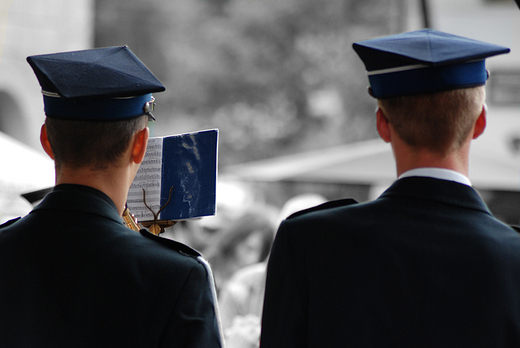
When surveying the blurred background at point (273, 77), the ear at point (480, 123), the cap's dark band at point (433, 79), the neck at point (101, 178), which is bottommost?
the blurred background at point (273, 77)

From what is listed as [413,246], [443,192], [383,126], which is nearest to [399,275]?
[413,246]

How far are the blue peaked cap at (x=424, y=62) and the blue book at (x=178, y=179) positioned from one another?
51 centimetres

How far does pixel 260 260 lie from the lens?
21.1ft

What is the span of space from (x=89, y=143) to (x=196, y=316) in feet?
1.68

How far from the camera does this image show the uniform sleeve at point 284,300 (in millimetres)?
1437

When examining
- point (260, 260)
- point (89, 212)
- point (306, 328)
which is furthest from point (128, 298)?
point (260, 260)

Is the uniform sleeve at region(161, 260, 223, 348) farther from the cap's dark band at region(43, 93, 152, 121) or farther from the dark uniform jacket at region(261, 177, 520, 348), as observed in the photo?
the cap's dark band at region(43, 93, 152, 121)

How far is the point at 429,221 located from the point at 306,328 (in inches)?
15.7

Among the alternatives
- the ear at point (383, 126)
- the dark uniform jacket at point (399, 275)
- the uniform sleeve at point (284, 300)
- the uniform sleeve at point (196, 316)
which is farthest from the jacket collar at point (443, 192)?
the uniform sleeve at point (196, 316)

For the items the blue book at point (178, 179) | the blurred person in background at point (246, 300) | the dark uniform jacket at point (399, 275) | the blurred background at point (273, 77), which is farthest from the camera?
the blurred background at point (273, 77)

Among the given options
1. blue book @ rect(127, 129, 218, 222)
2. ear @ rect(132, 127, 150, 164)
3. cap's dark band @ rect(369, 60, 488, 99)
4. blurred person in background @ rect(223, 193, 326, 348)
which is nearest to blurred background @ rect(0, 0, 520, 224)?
blurred person in background @ rect(223, 193, 326, 348)

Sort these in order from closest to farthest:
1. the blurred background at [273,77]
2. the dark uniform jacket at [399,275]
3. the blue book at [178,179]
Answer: the dark uniform jacket at [399,275], the blue book at [178,179], the blurred background at [273,77]

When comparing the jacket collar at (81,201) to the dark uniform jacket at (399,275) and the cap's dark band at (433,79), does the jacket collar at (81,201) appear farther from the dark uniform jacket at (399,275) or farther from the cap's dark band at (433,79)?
the cap's dark band at (433,79)

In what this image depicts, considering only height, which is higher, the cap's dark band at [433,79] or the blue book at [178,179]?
the cap's dark band at [433,79]
